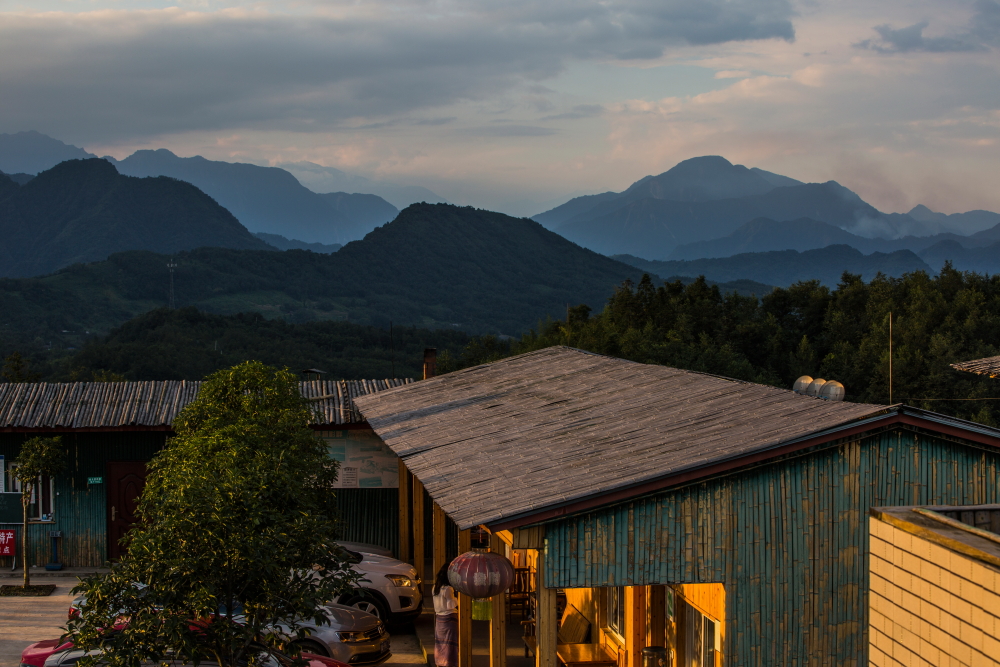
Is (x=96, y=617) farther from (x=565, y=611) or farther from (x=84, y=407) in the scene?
(x=84, y=407)

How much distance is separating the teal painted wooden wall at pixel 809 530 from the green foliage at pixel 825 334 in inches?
1035

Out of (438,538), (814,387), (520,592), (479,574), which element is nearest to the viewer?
(479,574)

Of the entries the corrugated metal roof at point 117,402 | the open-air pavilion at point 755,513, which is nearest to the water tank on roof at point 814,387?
the open-air pavilion at point 755,513

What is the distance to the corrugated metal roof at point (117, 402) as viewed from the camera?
60.8 ft

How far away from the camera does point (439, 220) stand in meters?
174

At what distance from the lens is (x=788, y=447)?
8391 millimetres

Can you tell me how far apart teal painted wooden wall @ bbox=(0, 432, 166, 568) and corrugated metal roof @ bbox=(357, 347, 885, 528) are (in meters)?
5.79

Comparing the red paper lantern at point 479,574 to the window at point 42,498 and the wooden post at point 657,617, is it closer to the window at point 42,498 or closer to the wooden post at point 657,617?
the wooden post at point 657,617

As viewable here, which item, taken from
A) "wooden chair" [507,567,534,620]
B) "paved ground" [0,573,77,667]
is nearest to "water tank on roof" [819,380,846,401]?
"wooden chair" [507,567,534,620]

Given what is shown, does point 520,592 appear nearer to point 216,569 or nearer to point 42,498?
point 216,569

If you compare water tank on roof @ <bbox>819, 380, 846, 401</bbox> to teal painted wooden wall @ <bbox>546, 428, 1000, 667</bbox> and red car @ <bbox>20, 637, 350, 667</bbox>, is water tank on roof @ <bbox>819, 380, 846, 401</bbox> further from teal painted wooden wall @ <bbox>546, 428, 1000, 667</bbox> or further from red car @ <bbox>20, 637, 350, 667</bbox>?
red car @ <bbox>20, 637, 350, 667</bbox>

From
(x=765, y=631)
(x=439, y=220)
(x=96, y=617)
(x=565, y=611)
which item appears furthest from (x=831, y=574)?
(x=439, y=220)

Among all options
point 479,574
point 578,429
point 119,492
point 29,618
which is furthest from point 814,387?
point 119,492

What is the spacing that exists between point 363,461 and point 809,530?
39.6 feet
